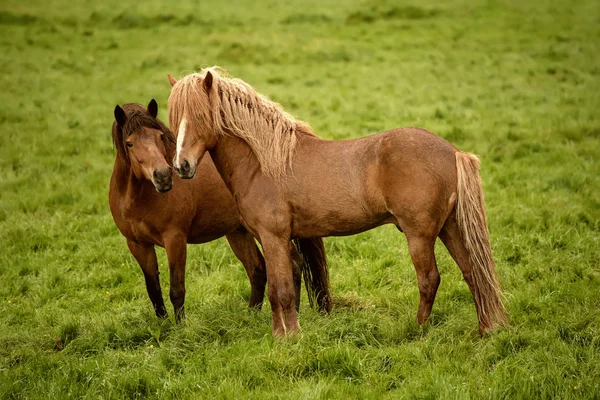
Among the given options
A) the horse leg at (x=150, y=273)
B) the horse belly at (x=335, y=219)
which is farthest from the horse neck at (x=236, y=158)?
the horse leg at (x=150, y=273)

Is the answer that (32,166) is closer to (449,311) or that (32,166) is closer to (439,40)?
A: (449,311)

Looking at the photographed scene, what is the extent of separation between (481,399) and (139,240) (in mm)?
3286

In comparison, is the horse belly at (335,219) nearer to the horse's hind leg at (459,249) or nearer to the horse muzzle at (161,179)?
the horse's hind leg at (459,249)

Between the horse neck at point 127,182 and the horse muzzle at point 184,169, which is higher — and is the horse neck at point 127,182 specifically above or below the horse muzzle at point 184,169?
below

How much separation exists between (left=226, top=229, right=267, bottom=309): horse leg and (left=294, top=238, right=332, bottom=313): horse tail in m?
0.68

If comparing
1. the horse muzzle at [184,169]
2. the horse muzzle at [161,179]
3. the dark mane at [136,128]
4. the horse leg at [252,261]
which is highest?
the dark mane at [136,128]

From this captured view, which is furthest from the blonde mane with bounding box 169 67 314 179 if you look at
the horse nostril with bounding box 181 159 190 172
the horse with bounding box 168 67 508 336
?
the horse nostril with bounding box 181 159 190 172

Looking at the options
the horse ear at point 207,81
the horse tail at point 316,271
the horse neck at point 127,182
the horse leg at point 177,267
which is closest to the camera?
the horse ear at point 207,81

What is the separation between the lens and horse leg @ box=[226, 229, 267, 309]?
6.59 metres

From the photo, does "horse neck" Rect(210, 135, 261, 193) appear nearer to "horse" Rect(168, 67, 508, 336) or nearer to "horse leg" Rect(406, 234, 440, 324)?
"horse" Rect(168, 67, 508, 336)

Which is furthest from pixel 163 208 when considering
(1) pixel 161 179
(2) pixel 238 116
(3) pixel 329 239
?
(3) pixel 329 239

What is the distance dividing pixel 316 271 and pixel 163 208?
4.89 feet

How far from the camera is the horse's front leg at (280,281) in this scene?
5.25 metres

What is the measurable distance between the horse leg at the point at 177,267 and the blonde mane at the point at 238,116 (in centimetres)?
114
